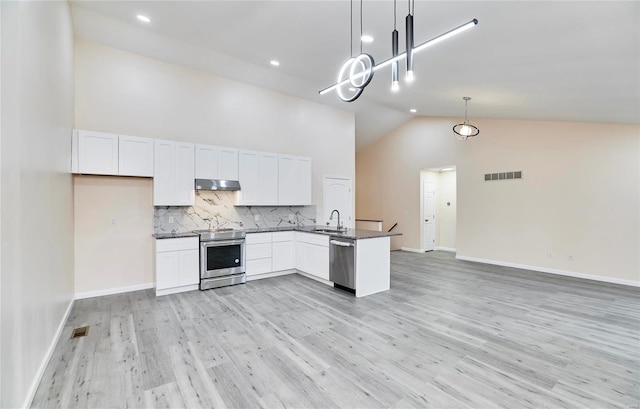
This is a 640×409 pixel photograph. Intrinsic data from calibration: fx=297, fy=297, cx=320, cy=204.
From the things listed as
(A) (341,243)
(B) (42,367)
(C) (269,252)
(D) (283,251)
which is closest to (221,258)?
(C) (269,252)

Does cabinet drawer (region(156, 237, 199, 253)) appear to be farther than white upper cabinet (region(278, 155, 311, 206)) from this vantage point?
No

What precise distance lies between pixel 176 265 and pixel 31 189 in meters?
2.52

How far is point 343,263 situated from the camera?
460cm

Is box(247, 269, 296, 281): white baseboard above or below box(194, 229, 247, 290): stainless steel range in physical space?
below

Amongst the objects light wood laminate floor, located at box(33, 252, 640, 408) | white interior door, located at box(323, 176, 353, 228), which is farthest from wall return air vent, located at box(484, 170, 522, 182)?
white interior door, located at box(323, 176, 353, 228)

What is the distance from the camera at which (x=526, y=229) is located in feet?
20.8

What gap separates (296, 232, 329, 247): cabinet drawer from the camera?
16.4ft

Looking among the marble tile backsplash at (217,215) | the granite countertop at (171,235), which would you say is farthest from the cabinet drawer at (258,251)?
the granite countertop at (171,235)

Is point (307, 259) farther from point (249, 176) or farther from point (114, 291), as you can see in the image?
point (114, 291)

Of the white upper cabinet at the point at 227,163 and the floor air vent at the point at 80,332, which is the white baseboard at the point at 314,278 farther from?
the floor air vent at the point at 80,332

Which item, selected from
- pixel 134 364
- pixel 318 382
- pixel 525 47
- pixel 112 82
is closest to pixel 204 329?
pixel 134 364

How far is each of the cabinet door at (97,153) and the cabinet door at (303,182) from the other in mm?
3124

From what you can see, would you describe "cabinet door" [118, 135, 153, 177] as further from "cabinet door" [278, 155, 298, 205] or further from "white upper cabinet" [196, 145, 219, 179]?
"cabinet door" [278, 155, 298, 205]

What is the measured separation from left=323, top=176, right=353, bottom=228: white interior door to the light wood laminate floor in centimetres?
286
